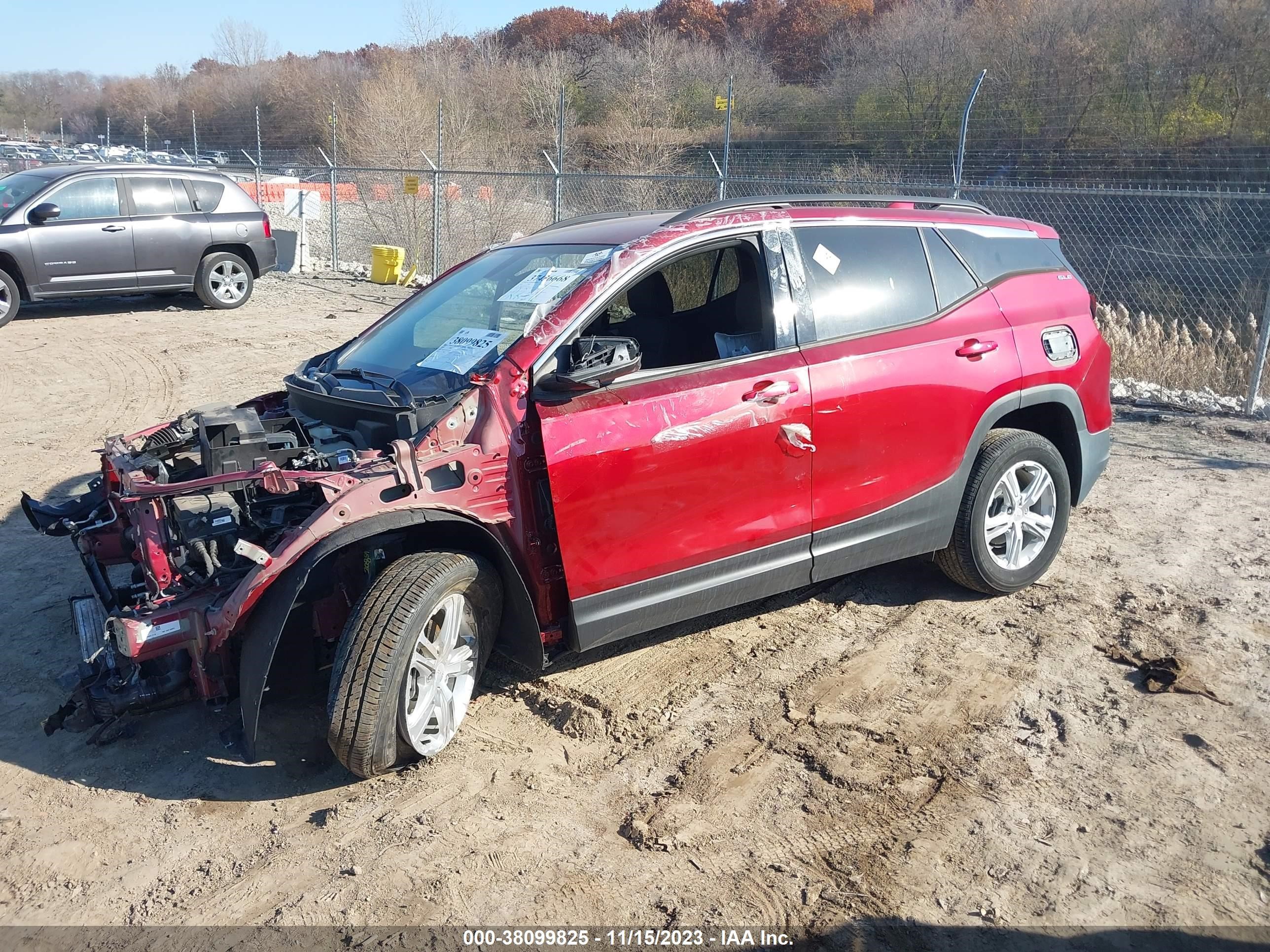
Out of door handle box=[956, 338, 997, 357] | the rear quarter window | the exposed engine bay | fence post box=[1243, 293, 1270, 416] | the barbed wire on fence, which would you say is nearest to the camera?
the exposed engine bay

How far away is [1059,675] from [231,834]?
3.31m

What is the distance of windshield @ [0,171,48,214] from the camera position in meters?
11.8

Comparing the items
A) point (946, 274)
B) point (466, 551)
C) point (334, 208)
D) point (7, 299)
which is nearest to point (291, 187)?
point (334, 208)

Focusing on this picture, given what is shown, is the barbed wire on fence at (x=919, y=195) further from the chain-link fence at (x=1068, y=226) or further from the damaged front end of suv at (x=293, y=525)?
the damaged front end of suv at (x=293, y=525)

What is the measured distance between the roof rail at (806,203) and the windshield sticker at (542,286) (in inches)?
19.5

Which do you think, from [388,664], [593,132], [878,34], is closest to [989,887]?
[388,664]

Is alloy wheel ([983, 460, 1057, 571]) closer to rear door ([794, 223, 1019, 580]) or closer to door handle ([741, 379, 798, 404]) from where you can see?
rear door ([794, 223, 1019, 580])

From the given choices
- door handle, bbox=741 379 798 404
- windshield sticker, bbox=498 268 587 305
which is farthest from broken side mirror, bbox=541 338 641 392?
door handle, bbox=741 379 798 404

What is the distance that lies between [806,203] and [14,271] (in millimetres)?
10972

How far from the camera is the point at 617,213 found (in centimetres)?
504

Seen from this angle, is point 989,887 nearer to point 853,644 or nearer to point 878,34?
point 853,644

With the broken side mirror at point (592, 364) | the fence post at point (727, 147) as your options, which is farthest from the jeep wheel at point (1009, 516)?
the fence post at point (727, 147)

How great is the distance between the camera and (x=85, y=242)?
39.3 feet

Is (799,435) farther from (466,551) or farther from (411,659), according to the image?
(411,659)
